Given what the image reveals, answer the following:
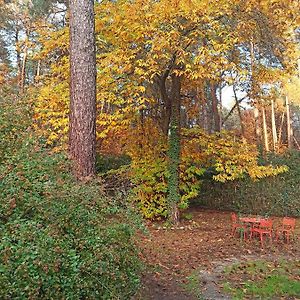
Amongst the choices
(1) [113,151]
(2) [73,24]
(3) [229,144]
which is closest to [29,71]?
(1) [113,151]

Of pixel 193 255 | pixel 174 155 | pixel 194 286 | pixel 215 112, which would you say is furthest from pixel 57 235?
pixel 215 112

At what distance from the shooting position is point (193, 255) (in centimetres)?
766

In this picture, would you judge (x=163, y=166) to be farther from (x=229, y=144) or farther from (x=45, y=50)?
(x=45, y=50)

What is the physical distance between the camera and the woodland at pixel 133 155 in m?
3.20

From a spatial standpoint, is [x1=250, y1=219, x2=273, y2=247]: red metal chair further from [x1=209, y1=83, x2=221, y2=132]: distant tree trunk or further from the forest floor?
[x1=209, y1=83, x2=221, y2=132]: distant tree trunk

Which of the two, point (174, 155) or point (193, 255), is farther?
point (174, 155)

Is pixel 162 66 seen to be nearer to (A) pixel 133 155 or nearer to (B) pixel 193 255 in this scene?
(A) pixel 133 155

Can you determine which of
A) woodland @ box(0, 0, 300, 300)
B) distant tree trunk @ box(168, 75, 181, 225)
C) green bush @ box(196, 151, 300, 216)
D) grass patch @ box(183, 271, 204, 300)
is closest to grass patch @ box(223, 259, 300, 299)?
woodland @ box(0, 0, 300, 300)

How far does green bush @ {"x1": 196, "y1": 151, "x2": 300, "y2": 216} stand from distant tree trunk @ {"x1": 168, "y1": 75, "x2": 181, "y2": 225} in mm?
4257

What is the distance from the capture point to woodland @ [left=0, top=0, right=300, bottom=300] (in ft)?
10.5

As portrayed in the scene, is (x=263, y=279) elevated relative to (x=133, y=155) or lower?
lower

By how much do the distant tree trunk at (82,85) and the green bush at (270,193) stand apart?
9.66 m

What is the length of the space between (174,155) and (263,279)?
542 cm

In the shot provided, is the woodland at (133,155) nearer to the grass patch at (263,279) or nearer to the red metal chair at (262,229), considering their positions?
the grass patch at (263,279)
